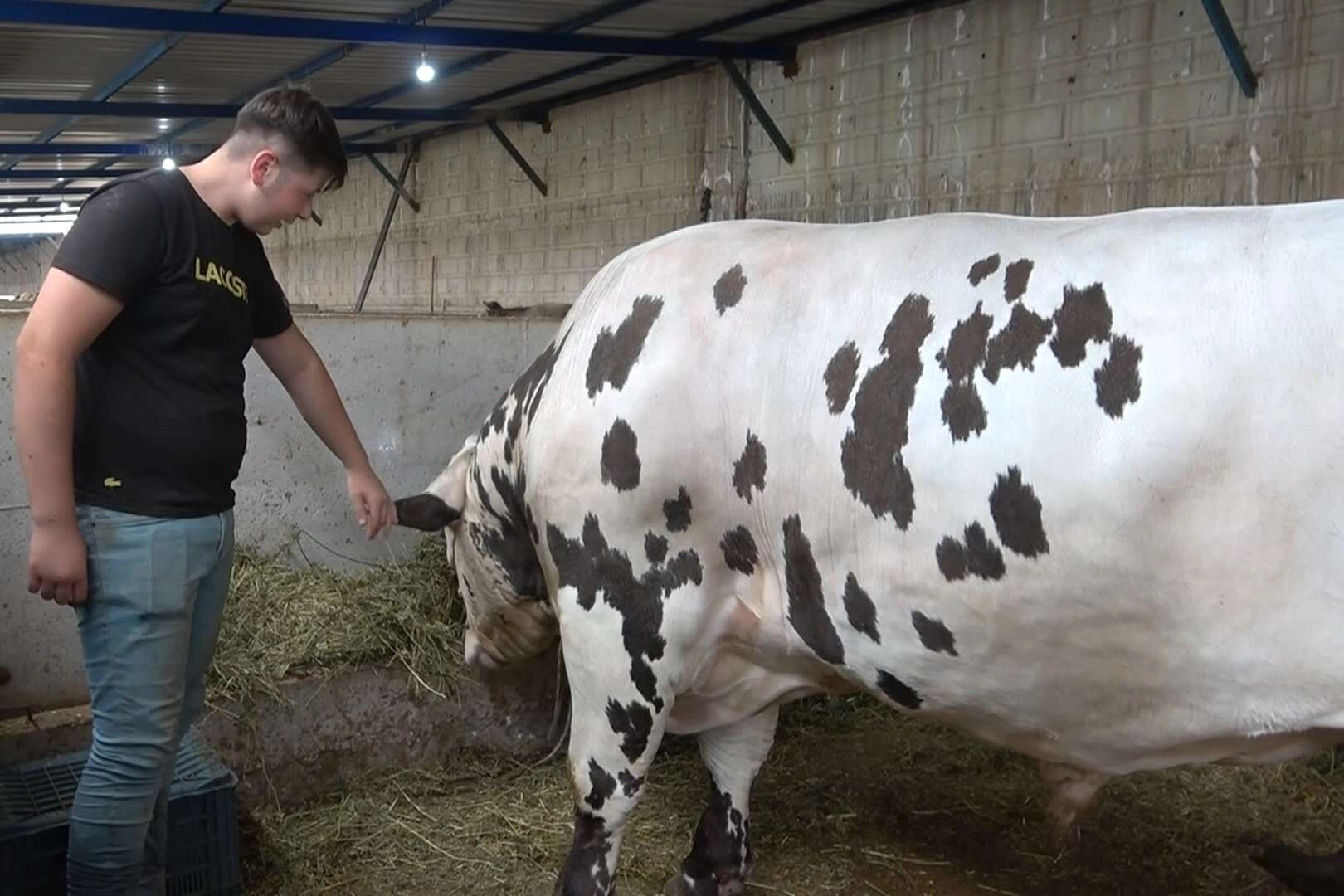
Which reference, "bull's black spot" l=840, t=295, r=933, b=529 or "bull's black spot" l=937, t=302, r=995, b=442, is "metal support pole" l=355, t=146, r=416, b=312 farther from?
"bull's black spot" l=937, t=302, r=995, b=442

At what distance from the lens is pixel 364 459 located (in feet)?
9.41

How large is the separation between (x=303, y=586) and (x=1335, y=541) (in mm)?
3220

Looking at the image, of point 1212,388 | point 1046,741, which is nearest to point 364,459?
point 1046,741

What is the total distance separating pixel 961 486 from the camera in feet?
6.68

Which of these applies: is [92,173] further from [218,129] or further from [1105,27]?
[1105,27]

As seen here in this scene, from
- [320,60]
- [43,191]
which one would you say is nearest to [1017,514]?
[320,60]

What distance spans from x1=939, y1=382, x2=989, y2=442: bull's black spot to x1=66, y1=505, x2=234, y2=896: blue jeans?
1.41 meters

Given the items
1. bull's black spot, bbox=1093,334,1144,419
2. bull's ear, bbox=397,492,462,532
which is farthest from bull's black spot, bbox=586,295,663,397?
bull's black spot, bbox=1093,334,1144,419

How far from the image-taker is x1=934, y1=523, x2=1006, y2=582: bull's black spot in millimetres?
2021

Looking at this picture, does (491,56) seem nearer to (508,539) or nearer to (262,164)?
(508,539)

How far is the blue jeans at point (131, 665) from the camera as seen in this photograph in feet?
6.95

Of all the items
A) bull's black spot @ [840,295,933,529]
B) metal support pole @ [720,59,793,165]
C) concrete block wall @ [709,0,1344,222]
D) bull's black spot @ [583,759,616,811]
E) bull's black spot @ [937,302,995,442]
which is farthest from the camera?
metal support pole @ [720,59,793,165]

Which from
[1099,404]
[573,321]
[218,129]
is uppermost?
[218,129]

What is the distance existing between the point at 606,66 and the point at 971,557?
7.94 metres
